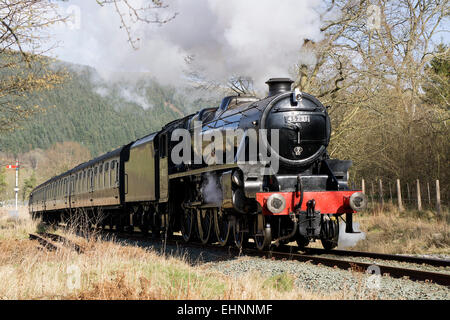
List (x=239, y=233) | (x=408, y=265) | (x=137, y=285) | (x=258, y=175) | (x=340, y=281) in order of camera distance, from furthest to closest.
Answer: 1. (x=239, y=233)
2. (x=258, y=175)
3. (x=408, y=265)
4. (x=340, y=281)
5. (x=137, y=285)

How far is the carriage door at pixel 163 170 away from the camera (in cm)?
1266

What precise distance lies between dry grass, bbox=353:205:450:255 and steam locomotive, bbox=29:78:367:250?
2.71m

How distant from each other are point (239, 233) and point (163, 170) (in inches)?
144

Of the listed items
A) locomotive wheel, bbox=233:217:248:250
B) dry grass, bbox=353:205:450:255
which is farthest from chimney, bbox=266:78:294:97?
dry grass, bbox=353:205:450:255

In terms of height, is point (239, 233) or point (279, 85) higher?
point (279, 85)

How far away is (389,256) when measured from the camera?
8430 millimetres

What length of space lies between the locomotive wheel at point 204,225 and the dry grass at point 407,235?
4105 millimetres

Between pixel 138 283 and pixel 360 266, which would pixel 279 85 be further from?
pixel 138 283

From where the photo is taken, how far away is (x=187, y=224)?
12.8 metres

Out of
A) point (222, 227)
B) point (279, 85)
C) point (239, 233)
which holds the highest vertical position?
point (279, 85)

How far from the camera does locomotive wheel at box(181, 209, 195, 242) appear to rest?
12291mm

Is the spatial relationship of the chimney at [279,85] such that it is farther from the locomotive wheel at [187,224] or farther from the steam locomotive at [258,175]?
the locomotive wheel at [187,224]

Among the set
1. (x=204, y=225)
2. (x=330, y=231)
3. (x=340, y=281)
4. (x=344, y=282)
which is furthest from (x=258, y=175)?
(x=204, y=225)

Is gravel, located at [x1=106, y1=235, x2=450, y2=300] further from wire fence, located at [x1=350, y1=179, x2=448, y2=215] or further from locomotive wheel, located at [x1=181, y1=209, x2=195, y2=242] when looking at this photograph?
wire fence, located at [x1=350, y1=179, x2=448, y2=215]
